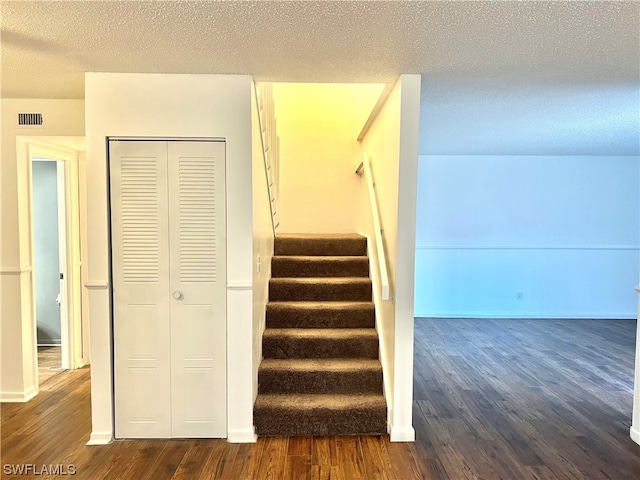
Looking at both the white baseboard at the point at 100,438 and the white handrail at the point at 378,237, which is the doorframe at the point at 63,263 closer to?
the white baseboard at the point at 100,438

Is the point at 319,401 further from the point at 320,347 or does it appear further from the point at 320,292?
the point at 320,292

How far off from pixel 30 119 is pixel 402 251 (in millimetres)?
2898

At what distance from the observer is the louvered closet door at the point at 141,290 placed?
2.34 meters

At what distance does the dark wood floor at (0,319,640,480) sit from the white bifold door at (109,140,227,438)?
227mm

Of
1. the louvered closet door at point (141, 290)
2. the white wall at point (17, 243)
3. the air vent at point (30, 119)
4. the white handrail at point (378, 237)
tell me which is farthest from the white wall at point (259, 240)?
the air vent at point (30, 119)

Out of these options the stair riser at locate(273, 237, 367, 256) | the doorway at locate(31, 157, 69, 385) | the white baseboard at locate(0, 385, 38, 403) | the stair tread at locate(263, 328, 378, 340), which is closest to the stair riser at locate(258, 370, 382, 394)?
the stair tread at locate(263, 328, 378, 340)

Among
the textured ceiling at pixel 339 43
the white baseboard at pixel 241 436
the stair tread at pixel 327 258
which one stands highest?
the textured ceiling at pixel 339 43

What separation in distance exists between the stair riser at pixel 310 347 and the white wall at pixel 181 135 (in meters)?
0.45

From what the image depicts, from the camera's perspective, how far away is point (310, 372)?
2654 mm

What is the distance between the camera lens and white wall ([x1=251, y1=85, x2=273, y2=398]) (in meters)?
2.47

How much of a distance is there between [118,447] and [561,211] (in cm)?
582

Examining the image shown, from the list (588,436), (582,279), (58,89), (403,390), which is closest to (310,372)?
(403,390)

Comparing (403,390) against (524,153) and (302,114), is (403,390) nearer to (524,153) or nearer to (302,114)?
(302,114)

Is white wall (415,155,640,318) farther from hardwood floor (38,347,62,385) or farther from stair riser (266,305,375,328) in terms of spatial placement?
hardwood floor (38,347,62,385)
